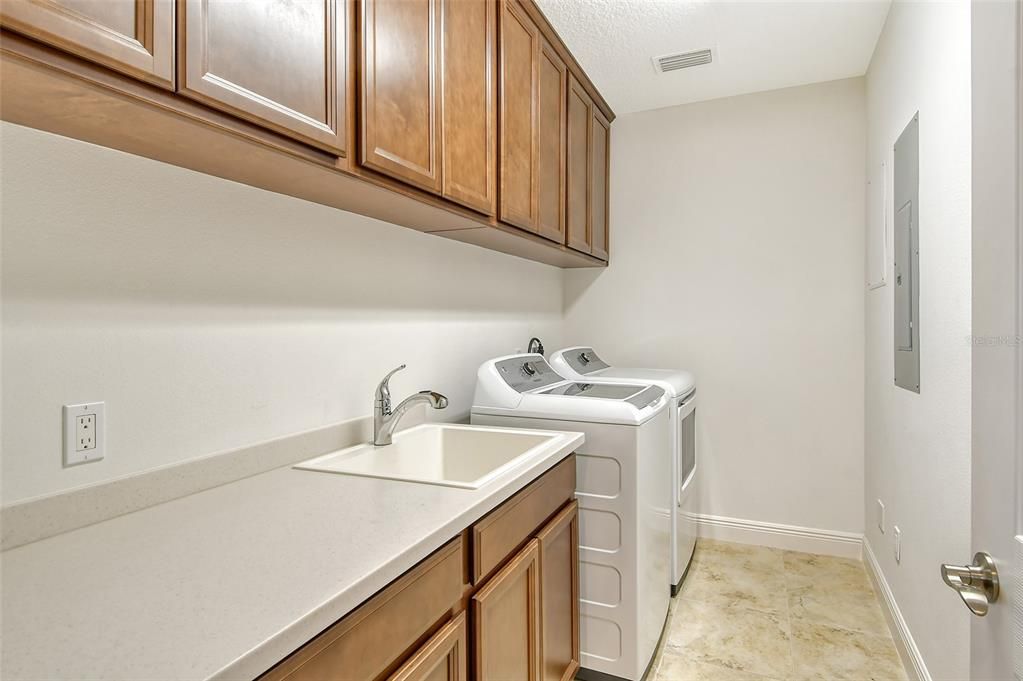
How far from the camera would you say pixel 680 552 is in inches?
97.1

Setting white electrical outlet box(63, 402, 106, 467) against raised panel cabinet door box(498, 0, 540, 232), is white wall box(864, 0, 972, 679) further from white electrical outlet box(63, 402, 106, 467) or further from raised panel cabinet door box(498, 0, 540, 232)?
white electrical outlet box(63, 402, 106, 467)

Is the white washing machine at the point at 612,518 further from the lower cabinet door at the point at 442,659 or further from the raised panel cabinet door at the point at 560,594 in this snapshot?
the lower cabinet door at the point at 442,659

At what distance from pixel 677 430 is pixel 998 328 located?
1.83 m

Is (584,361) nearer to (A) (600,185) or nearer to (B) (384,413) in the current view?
(A) (600,185)

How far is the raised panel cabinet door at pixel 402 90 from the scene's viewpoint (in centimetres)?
125

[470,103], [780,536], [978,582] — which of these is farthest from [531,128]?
[780,536]

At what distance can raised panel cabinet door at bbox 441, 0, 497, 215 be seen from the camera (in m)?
1.58

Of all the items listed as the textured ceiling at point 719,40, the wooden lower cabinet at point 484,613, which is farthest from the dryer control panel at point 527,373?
the textured ceiling at point 719,40

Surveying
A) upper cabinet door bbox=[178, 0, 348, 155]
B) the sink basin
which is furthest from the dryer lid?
upper cabinet door bbox=[178, 0, 348, 155]

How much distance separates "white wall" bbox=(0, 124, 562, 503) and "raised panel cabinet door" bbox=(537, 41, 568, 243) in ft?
2.14

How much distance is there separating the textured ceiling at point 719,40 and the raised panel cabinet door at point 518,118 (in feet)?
0.77

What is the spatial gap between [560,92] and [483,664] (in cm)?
222

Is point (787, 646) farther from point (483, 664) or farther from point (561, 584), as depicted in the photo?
point (483, 664)

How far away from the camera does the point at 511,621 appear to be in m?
1.34
